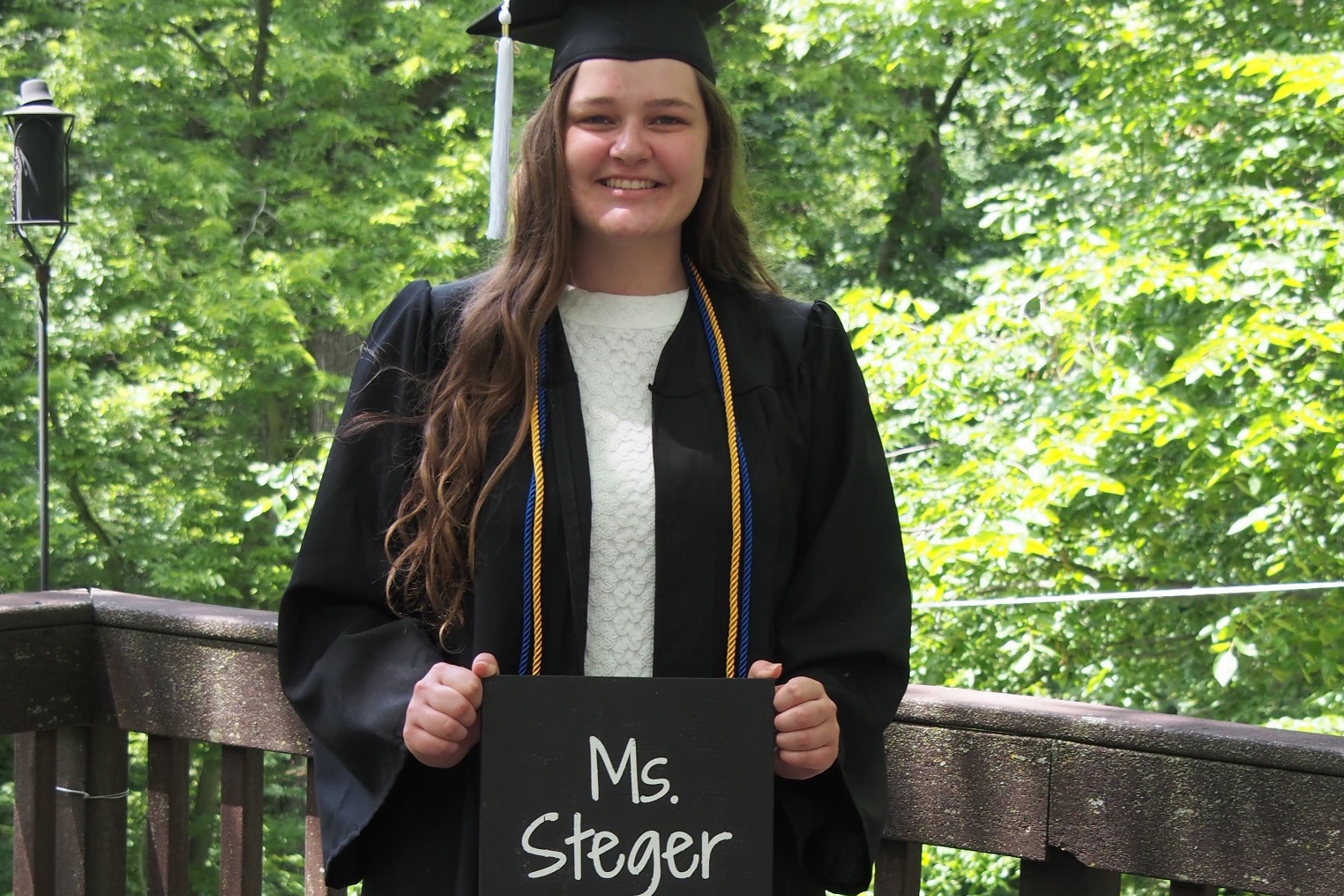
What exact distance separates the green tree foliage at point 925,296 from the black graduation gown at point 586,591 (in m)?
0.37

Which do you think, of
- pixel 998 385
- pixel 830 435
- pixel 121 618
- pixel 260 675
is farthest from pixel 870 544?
pixel 998 385

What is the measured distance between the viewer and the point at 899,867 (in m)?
1.86

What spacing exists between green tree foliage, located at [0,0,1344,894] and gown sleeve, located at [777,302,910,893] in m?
0.40

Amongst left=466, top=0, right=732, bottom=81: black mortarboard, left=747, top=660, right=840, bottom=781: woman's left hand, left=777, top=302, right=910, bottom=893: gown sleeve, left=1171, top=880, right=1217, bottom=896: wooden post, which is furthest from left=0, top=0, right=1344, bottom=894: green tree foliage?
Answer: left=1171, top=880, right=1217, bottom=896: wooden post

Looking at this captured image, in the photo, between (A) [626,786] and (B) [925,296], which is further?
(B) [925,296]

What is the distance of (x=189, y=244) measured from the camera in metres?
9.65

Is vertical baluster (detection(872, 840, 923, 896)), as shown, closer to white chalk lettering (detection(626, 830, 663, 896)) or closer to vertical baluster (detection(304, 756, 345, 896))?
white chalk lettering (detection(626, 830, 663, 896))

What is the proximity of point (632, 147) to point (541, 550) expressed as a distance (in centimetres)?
43

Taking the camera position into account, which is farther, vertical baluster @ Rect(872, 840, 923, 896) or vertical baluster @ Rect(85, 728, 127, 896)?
vertical baluster @ Rect(85, 728, 127, 896)

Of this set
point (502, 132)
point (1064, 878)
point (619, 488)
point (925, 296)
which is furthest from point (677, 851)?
point (925, 296)

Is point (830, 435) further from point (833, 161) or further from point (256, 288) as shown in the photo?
point (833, 161)

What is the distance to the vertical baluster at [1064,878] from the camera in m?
1.75

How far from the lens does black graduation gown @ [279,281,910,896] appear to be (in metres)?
1.58

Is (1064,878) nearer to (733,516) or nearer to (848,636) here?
(848,636)
